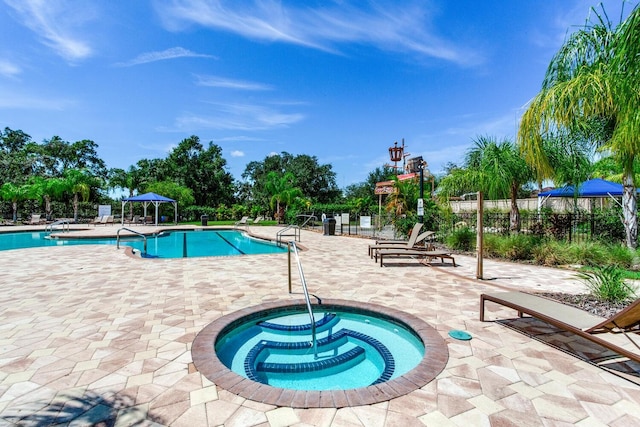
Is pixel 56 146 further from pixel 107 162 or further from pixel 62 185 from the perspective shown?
pixel 62 185

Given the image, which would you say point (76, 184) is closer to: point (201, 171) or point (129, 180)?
point (129, 180)

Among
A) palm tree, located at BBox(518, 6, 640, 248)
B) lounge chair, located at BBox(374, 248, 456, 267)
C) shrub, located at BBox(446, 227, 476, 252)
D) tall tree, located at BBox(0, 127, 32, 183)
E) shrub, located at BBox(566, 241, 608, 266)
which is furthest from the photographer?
tall tree, located at BBox(0, 127, 32, 183)

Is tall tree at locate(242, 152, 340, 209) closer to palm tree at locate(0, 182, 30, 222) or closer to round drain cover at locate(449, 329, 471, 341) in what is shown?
palm tree at locate(0, 182, 30, 222)

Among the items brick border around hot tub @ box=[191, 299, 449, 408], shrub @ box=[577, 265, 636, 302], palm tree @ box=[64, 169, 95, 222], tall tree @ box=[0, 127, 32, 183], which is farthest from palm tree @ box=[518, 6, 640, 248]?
tall tree @ box=[0, 127, 32, 183]

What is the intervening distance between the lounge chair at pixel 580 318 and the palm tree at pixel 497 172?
752 cm

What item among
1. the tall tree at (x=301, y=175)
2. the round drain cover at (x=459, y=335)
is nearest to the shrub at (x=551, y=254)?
the round drain cover at (x=459, y=335)

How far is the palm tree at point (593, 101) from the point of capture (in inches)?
217

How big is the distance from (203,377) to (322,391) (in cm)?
105

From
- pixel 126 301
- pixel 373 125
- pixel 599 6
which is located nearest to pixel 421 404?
pixel 126 301

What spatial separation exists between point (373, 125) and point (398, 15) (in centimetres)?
1699

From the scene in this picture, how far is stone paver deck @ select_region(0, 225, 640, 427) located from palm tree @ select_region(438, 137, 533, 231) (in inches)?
186

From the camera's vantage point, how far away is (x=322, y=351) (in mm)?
3688

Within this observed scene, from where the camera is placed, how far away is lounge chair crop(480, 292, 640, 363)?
260cm

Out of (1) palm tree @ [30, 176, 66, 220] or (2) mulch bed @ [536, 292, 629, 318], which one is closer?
(2) mulch bed @ [536, 292, 629, 318]
